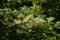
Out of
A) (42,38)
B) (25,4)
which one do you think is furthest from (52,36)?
(25,4)

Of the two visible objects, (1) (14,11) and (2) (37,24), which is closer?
(2) (37,24)

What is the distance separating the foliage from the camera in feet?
14.1

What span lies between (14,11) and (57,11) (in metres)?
1.47

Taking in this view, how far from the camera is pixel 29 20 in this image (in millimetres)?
4695

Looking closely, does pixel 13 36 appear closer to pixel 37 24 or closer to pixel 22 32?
pixel 22 32

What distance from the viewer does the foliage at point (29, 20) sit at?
4285mm

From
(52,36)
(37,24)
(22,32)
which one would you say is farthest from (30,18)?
(52,36)

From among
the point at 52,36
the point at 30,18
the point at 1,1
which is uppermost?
the point at 1,1

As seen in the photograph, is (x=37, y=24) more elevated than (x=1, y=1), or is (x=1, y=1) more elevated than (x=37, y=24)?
(x=1, y=1)

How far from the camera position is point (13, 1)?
540 cm

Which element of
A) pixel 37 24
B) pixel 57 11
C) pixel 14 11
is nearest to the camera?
pixel 37 24

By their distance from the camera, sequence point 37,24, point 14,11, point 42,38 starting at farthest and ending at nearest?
point 14,11, point 37,24, point 42,38

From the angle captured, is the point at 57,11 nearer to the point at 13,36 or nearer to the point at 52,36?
the point at 52,36

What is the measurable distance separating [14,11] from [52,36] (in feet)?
4.84
